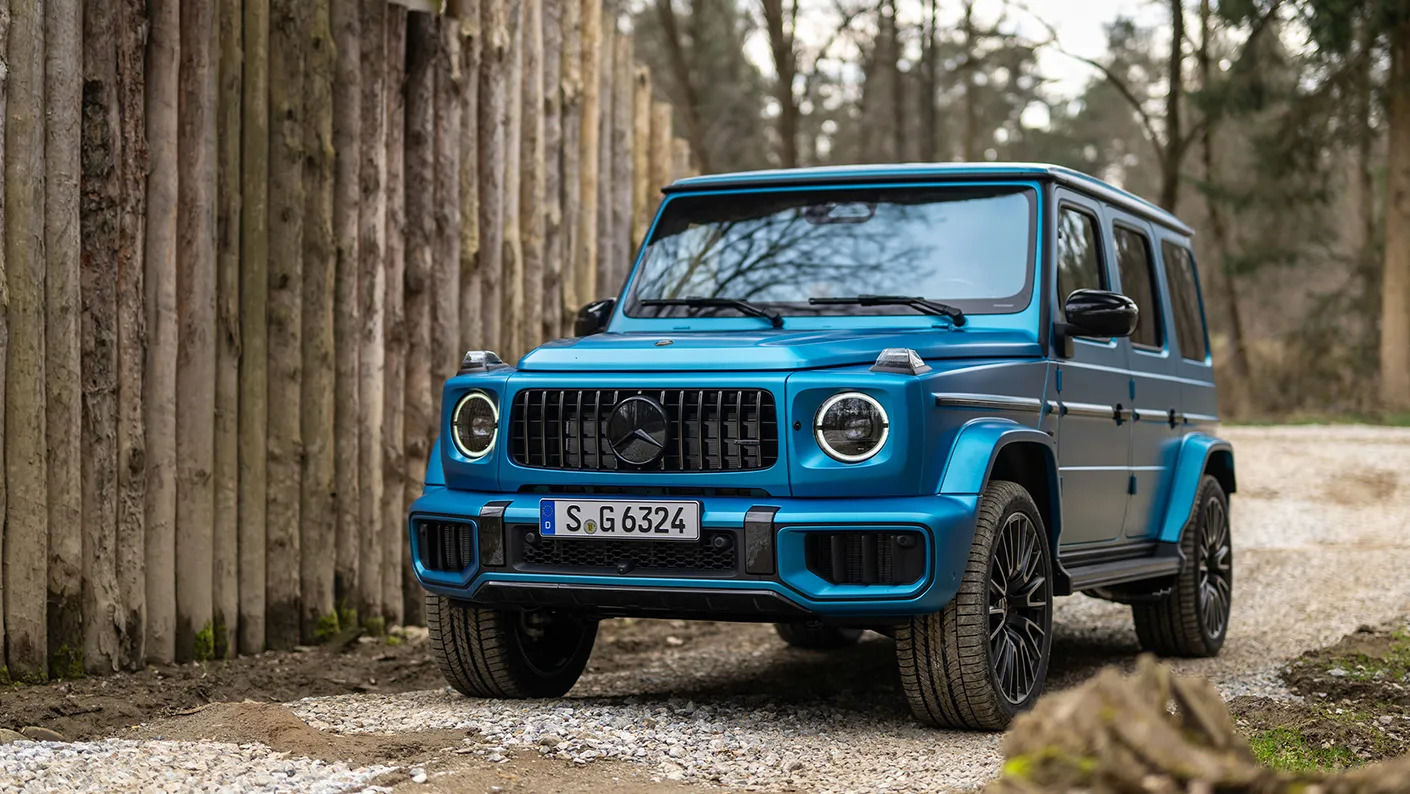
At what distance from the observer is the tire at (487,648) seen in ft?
20.0

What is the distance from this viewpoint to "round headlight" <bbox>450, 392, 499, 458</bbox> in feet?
19.2

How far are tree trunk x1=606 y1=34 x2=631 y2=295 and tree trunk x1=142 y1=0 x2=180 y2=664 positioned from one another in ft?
15.0

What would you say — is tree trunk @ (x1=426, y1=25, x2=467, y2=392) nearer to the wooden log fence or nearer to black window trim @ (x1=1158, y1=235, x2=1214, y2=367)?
the wooden log fence

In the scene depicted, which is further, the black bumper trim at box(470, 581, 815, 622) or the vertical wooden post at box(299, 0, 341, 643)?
the vertical wooden post at box(299, 0, 341, 643)

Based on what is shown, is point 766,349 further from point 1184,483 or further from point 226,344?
point 1184,483

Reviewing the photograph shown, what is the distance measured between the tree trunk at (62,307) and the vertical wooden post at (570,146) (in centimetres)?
413

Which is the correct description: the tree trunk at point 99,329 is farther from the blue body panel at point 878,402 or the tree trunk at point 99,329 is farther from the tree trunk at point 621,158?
the tree trunk at point 621,158

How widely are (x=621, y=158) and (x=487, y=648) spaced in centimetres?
578

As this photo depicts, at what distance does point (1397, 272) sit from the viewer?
24438 millimetres

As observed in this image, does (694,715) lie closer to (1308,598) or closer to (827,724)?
(827,724)

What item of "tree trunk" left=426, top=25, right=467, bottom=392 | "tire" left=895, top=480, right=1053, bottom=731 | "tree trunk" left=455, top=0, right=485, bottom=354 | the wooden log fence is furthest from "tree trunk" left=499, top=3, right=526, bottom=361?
"tire" left=895, top=480, right=1053, bottom=731

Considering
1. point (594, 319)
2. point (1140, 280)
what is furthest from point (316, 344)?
point (1140, 280)

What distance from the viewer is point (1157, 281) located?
26.7ft

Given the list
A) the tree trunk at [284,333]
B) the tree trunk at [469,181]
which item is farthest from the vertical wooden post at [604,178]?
the tree trunk at [284,333]
